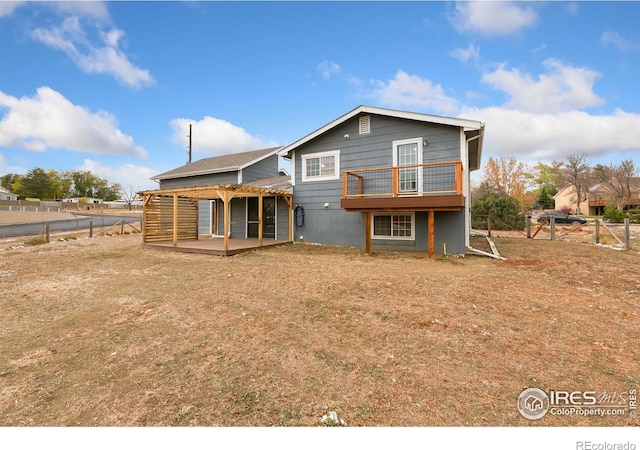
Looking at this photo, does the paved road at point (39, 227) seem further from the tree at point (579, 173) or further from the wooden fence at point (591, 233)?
the tree at point (579, 173)

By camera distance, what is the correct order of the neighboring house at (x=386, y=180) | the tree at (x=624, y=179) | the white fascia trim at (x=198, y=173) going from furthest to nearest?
the tree at (x=624, y=179) < the white fascia trim at (x=198, y=173) < the neighboring house at (x=386, y=180)

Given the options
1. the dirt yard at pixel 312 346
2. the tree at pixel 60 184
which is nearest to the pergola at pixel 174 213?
the dirt yard at pixel 312 346

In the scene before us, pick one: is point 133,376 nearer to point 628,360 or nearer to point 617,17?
point 628,360

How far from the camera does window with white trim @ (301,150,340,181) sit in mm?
10898

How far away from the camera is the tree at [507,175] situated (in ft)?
103

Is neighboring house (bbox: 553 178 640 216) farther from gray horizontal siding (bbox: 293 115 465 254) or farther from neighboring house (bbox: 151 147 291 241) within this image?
neighboring house (bbox: 151 147 291 241)

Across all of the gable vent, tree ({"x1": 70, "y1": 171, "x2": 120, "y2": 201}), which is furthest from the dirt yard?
tree ({"x1": 70, "y1": 171, "x2": 120, "y2": 201})

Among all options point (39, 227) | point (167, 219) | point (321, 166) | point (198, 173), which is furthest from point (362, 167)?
point (39, 227)

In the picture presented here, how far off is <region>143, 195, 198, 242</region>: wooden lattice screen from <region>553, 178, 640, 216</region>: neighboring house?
4894 cm

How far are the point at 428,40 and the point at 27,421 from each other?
13.2 metres

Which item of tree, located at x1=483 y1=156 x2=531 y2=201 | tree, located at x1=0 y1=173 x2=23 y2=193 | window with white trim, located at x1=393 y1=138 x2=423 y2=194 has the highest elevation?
tree, located at x1=0 y1=173 x2=23 y2=193

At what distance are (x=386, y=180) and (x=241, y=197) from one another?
723 cm

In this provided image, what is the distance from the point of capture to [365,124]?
1030cm

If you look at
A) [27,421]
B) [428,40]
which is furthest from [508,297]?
[428,40]
